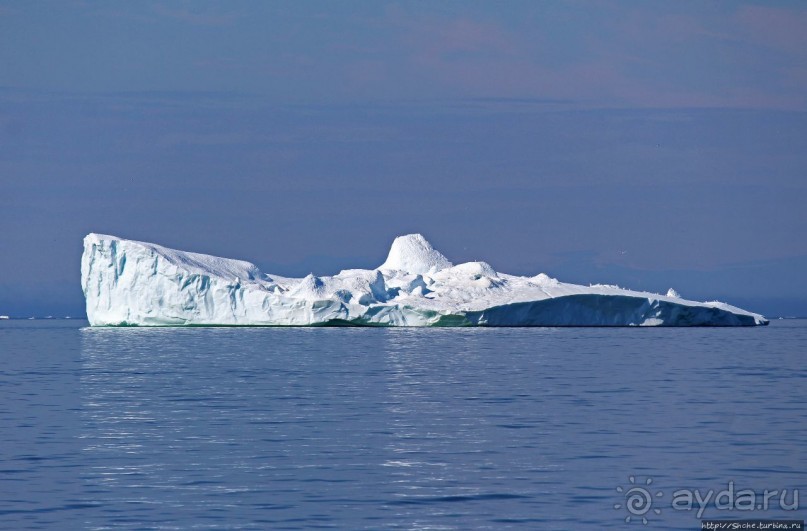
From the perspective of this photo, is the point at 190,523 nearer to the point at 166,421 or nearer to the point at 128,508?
the point at 128,508

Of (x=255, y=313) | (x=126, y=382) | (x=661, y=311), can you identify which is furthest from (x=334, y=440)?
(x=661, y=311)

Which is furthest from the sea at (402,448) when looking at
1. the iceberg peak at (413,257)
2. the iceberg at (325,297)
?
the iceberg peak at (413,257)

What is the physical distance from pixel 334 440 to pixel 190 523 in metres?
4.51

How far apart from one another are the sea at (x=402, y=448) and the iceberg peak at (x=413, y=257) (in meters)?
30.9

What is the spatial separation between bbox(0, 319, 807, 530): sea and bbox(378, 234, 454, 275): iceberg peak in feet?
101

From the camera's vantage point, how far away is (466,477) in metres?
10.7

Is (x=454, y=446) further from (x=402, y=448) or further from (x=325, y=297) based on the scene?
(x=325, y=297)

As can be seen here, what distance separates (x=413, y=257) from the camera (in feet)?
185

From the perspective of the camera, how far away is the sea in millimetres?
9227

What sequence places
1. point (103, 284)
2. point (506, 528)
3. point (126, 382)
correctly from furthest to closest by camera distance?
point (103, 284), point (126, 382), point (506, 528)

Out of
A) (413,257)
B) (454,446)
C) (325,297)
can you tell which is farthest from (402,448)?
(413,257)

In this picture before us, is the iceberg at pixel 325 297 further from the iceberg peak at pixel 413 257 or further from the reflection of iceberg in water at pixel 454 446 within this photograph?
the reflection of iceberg in water at pixel 454 446

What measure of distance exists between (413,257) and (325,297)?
9937 mm

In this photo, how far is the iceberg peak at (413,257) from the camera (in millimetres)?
56344
